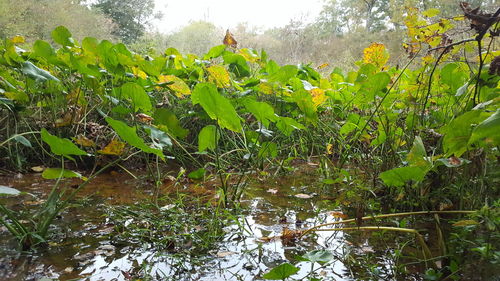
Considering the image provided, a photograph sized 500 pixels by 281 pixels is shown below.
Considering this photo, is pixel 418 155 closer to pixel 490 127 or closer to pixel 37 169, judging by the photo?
pixel 490 127

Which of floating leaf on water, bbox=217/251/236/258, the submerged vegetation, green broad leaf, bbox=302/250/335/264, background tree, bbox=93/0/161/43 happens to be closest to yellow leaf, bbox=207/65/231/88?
the submerged vegetation

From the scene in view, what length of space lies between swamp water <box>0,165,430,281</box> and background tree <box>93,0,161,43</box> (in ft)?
45.2

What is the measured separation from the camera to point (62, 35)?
1310 mm

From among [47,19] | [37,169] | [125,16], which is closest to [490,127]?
[37,169]

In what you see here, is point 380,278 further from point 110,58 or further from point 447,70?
point 110,58

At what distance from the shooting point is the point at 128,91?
0.89 metres

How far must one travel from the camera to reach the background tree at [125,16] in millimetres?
13742

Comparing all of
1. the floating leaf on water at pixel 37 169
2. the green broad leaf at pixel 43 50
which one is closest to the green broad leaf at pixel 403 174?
the green broad leaf at pixel 43 50

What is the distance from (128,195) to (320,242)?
686 mm

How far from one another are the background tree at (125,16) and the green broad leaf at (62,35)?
1307 cm

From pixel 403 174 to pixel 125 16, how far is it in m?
15.3

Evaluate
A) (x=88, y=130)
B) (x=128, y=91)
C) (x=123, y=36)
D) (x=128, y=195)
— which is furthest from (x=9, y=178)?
(x=123, y=36)

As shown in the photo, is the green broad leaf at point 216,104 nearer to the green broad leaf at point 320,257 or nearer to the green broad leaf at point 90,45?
the green broad leaf at point 320,257

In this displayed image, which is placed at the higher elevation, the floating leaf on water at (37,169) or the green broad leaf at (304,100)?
the green broad leaf at (304,100)
